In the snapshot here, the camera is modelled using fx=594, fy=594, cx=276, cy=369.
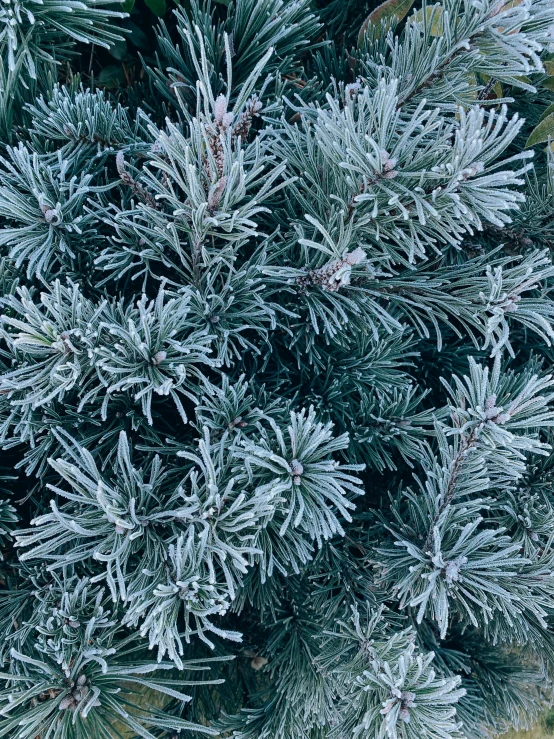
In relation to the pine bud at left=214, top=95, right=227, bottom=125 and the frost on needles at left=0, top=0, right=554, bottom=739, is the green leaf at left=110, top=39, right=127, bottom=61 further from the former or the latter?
the pine bud at left=214, top=95, right=227, bottom=125

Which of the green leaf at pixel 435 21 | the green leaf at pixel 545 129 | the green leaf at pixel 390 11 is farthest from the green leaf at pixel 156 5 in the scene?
the green leaf at pixel 545 129

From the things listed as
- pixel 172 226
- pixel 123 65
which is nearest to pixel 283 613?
pixel 172 226

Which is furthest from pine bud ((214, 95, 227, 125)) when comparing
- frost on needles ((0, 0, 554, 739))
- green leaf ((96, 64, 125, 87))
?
green leaf ((96, 64, 125, 87))

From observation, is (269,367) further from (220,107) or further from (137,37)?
(137,37)

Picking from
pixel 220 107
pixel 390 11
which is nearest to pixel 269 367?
pixel 220 107

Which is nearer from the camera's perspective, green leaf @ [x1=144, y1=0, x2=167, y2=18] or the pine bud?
the pine bud

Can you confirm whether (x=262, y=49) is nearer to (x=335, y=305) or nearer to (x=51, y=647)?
(x=335, y=305)
